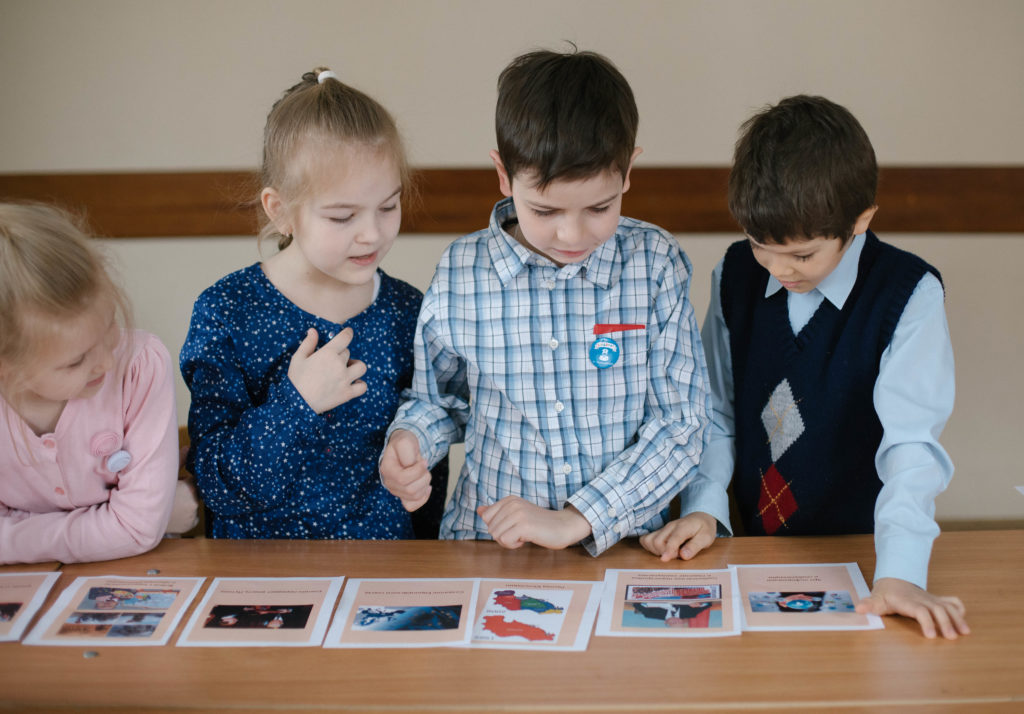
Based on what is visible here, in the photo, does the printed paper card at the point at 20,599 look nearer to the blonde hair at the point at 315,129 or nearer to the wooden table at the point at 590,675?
the wooden table at the point at 590,675

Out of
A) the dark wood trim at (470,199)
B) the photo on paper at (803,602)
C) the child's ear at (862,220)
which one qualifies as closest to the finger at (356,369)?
the photo on paper at (803,602)

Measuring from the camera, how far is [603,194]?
5.08 feet

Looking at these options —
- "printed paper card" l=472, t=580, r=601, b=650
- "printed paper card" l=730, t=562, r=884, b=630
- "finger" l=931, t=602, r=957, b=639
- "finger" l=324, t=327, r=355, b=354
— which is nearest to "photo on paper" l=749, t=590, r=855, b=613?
"printed paper card" l=730, t=562, r=884, b=630

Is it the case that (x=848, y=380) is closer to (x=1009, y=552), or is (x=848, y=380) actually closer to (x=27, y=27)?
(x=1009, y=552)

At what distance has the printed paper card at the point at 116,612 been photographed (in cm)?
142

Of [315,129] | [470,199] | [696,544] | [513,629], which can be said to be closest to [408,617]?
[513,629]

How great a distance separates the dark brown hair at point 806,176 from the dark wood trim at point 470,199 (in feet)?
4.47

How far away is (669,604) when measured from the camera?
1.47 m

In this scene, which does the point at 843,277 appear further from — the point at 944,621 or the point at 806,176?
the point at 944,621

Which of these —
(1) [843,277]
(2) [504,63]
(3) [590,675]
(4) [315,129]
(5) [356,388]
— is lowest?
(3) [590,675]

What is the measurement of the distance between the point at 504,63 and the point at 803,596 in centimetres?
195

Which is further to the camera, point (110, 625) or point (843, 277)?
point (843, 277)

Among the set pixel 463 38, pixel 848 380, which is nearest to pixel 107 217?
pixel 463 38

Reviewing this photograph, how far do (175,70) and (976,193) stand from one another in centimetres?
247
